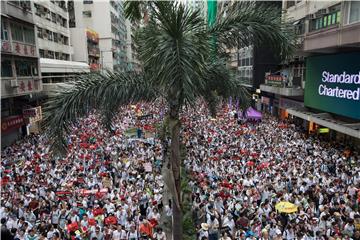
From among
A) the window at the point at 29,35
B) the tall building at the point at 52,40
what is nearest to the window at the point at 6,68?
the window at the point at 29,35

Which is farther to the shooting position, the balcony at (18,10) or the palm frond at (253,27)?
the balcony at (18,10)

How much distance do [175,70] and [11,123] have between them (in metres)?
19.6

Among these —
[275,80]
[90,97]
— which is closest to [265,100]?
[275,80]

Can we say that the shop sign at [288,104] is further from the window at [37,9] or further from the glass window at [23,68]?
the window at [37,9]

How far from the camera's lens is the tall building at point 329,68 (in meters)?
17.5

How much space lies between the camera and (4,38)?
67.6ft

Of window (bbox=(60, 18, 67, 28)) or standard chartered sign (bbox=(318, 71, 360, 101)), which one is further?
window (bbox=(60, 18, 67, 28))

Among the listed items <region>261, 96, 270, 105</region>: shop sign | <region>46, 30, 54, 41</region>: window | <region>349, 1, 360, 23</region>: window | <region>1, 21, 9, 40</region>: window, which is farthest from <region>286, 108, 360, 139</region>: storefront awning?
<region>46, 30, 54, 41</region>: window

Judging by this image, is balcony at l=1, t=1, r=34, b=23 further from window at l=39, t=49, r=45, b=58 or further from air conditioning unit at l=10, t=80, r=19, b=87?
window at l=39, t=49, r=45, b=58

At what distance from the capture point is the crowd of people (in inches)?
398

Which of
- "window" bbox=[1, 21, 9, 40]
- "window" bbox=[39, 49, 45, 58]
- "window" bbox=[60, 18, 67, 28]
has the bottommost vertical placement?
"window" bbox=[39, 49, 45, 58]

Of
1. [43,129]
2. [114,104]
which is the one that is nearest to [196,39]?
[114,104]

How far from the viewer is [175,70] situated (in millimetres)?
6016

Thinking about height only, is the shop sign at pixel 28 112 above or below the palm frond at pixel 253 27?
below
